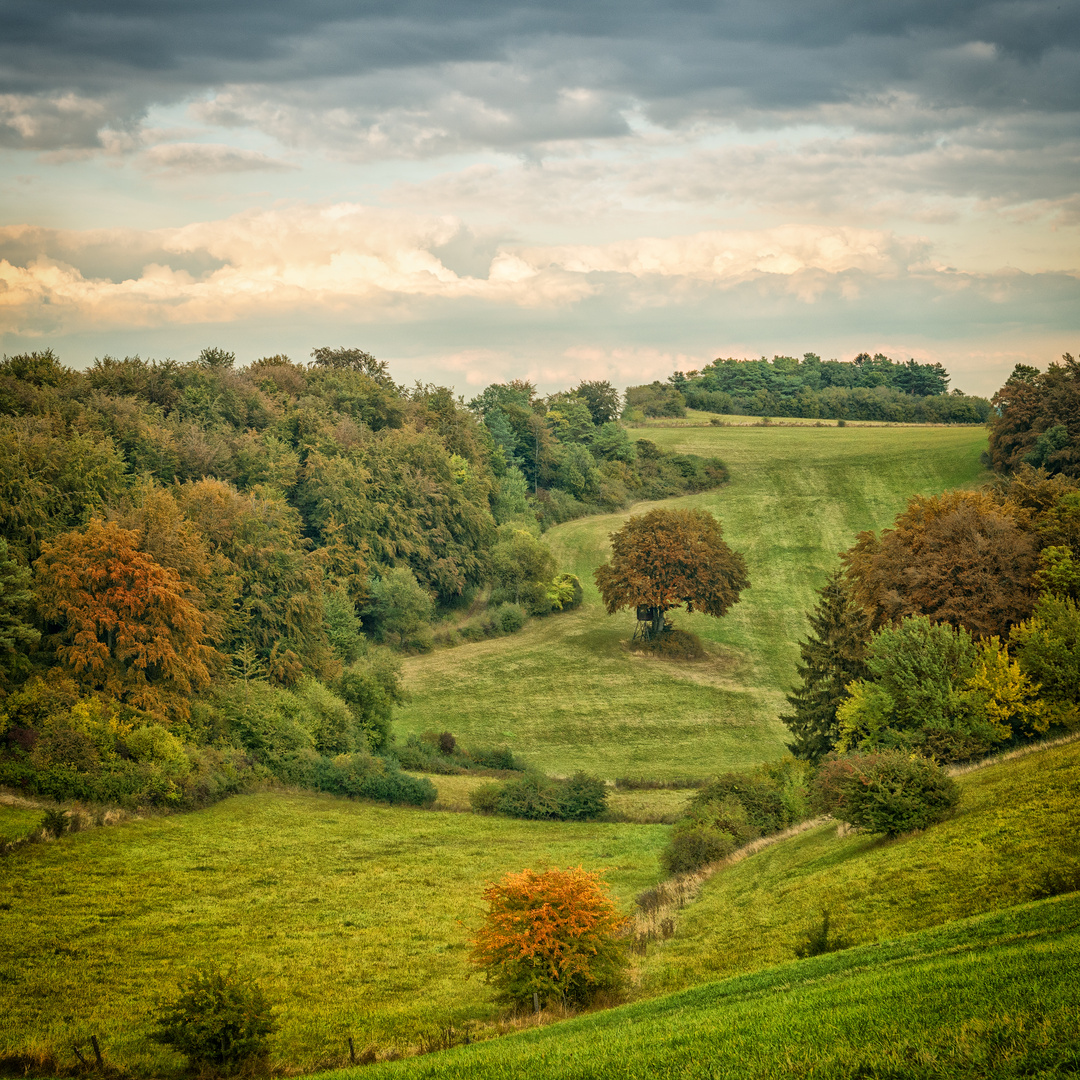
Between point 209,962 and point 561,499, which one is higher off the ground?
point 561,499

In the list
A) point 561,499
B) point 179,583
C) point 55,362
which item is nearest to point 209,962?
point 179,583

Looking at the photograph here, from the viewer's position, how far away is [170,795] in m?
31.4

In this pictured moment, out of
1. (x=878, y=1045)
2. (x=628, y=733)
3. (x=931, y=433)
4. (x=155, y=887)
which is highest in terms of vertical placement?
(x=931, y=433)

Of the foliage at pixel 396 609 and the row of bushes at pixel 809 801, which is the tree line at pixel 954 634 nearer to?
the row of bushes at pixel 809 801

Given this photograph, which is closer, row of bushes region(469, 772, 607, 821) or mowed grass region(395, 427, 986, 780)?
row of bushes region(469, 772, 607, 821)

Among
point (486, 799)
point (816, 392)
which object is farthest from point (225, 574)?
point (816, 392)

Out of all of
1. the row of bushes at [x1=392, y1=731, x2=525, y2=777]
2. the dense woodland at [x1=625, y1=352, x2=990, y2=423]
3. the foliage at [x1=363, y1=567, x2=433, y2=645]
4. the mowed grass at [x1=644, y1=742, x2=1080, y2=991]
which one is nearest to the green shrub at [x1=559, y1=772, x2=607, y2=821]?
the row of bushes at [x1=392, y1=731, x2=525, y2=777]

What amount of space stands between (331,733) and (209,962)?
22.0 metres

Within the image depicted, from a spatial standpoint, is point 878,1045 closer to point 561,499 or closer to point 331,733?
point 331,733

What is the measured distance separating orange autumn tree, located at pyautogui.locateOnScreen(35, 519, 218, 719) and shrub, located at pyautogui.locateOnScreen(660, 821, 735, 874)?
67.4ft

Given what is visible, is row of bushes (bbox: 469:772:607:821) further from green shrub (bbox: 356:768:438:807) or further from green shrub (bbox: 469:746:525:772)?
green shrub (bbox: 469:746:525:772)

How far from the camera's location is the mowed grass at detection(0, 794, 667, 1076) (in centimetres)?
1579

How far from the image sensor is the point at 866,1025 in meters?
9.24

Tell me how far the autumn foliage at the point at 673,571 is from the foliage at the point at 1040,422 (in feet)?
82.8
